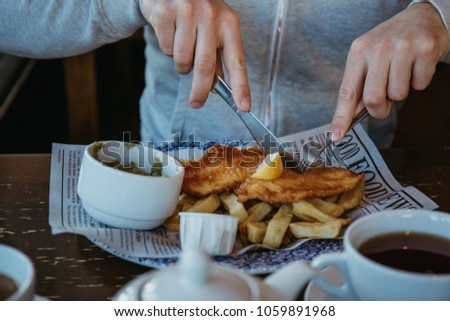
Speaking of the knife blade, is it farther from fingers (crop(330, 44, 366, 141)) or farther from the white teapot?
the white teapot

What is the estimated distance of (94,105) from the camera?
3250mm

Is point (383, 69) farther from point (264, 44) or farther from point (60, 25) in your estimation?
point (60, 25)

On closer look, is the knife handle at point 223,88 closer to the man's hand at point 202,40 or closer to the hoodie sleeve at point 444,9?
the man's hand at point 202,40

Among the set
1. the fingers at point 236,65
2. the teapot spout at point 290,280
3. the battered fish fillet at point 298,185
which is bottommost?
the battered fish fillet at point 298,185

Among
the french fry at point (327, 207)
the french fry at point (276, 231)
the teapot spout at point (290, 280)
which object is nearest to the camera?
the teapot spout at point (290, 280)

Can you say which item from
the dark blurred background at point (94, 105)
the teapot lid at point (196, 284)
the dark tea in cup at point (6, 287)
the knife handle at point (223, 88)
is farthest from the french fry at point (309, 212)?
the dark blurred background at point (94, 105)

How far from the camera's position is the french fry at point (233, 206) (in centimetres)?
140

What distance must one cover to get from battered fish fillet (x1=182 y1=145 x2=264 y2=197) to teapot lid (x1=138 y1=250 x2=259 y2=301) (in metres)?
0.63

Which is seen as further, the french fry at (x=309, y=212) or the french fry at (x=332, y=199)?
the french fry at (x=332, y=199)

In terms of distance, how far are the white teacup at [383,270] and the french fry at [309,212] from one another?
1.09 ft

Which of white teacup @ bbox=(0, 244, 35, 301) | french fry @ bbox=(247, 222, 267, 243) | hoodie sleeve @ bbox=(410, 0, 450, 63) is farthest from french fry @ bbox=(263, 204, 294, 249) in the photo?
hoodie sleeve @ bbox=(410, 0, 450, 63)

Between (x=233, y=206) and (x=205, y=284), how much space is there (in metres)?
0.64

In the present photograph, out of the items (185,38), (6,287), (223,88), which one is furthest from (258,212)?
(6,287)

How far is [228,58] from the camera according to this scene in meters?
1.51
